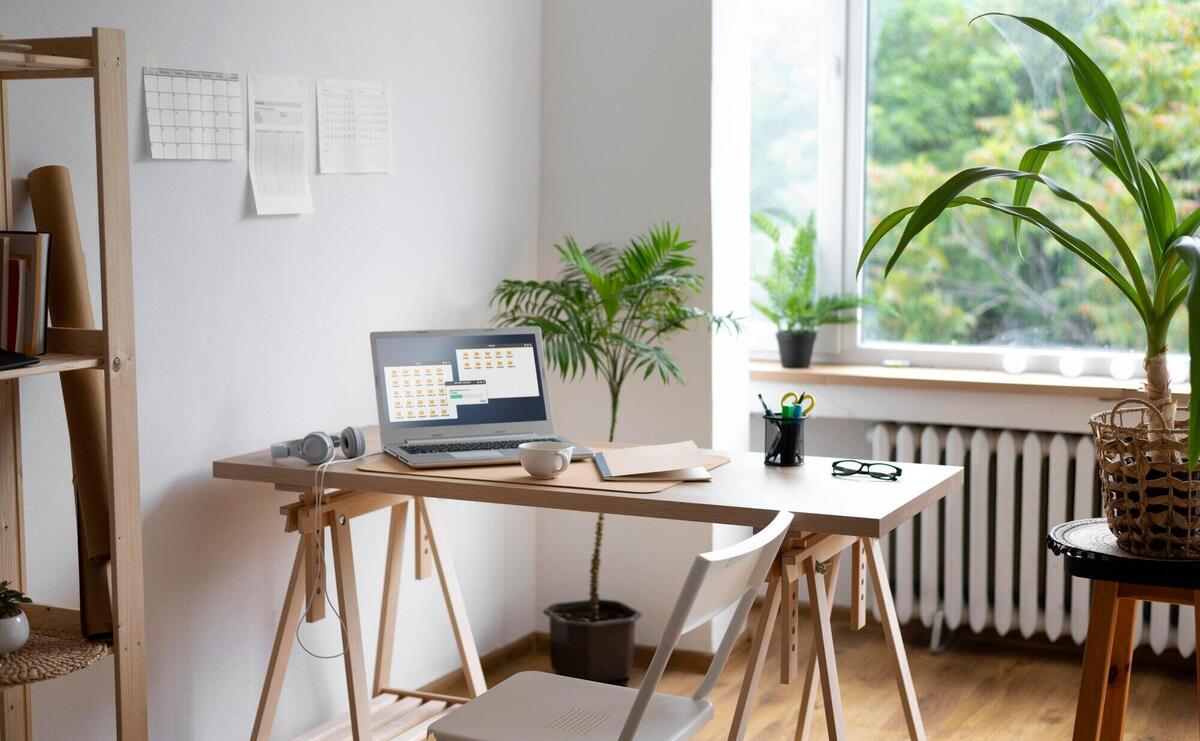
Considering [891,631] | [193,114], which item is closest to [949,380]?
[891,631]

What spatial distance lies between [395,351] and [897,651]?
1.24m

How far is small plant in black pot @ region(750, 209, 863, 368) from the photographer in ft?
13.6

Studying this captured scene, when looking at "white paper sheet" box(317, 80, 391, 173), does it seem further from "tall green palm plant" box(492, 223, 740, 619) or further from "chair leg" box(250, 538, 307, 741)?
"chair leg" box(250, 538, 307, 741)

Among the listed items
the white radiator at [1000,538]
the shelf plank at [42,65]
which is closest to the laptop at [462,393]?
the shelf plank at [42,65]

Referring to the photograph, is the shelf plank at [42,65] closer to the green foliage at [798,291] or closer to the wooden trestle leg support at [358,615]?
the wooden trestle leg support at [358,615]

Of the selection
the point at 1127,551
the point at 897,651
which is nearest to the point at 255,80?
the point at 897,651

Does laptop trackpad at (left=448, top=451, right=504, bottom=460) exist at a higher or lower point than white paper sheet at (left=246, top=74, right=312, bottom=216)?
lower

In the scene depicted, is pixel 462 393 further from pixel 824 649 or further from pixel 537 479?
pixel 824 649

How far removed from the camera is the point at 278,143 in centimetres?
A: 296

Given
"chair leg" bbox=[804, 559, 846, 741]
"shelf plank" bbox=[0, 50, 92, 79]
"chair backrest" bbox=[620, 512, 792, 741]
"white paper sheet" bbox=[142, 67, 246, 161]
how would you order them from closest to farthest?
"chair backrest" bbox=[620, 512, 792, 741], "shelf plank" bbox=[0, 50, 92, 79], "chair leg" bbox=[804, 559, 846, 741], "white paper sheet" bbox=[142, 67, 246, 161]

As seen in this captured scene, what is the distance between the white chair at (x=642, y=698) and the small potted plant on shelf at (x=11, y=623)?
2.26 ft

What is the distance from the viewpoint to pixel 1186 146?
3771 mm

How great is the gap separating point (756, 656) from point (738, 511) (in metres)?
0.28

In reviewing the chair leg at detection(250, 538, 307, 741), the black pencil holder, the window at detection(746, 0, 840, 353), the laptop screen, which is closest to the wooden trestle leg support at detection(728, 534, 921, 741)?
the black pencil holder
